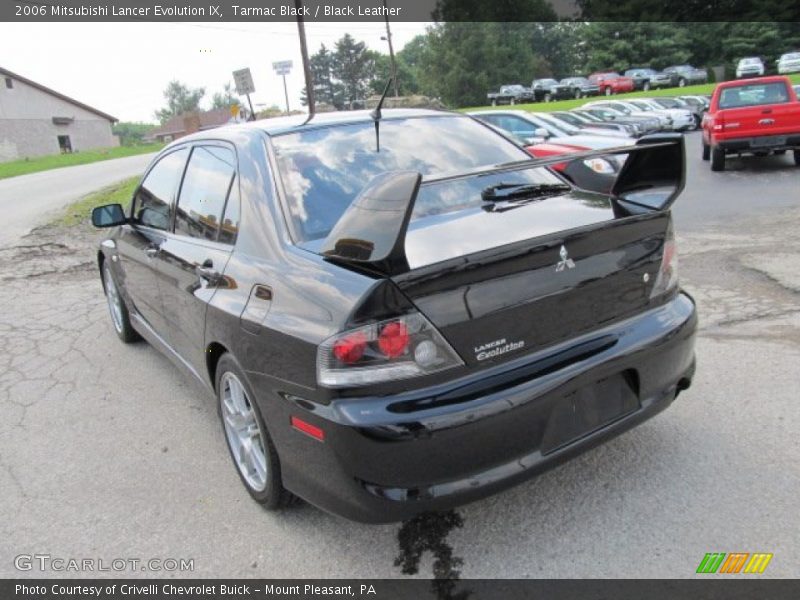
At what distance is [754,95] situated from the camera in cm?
1302

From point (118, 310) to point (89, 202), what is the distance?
964cm

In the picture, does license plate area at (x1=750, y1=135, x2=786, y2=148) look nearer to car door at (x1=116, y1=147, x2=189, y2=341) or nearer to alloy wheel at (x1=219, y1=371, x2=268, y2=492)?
car door at (x1=116, y1=147, x2=189, y2=341)

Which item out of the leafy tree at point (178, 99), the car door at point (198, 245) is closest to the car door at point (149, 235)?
the car door at point (198, 245)

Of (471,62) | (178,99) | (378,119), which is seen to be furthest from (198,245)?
(178,99)

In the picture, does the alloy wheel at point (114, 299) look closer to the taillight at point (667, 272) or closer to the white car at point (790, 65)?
the taillight at point (667, 272)

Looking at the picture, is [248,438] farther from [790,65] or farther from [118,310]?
[790,65]

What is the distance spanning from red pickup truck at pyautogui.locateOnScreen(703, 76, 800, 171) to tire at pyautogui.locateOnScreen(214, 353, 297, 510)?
1212cm

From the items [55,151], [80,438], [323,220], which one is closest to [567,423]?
[323,220]

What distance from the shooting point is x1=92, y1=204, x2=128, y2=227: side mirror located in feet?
14.8

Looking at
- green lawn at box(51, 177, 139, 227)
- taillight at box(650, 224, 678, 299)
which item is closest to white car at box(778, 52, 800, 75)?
green lawn at box(51, 177, 139, 227)

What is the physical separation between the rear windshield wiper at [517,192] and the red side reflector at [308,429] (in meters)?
1.28

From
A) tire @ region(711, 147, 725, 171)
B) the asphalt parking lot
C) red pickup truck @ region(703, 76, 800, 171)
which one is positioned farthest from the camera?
tire @ region(711, 147, 725, 171)

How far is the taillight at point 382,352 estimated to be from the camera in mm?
2262
